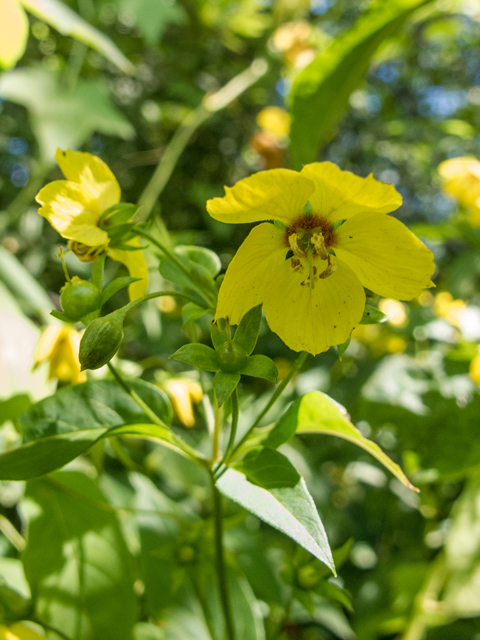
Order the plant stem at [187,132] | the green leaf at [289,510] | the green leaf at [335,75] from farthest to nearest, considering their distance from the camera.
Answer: the plant stem at [187,132] → the green leaf at [335,75] → the green leaf at [289,510]

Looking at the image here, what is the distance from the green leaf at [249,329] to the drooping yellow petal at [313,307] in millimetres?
10

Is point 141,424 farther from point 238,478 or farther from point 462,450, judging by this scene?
point 462,450

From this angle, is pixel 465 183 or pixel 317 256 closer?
pixel 317 256

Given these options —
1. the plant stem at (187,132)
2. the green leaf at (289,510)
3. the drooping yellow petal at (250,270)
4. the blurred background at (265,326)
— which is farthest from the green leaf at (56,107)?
the green leaf at (289,510)

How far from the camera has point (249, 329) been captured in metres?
0.42

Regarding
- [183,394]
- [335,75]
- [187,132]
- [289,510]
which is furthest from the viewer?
[187,132]

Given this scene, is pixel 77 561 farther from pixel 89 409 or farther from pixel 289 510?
pixel 289 510

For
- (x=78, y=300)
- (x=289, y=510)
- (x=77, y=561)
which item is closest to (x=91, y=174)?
(x=78, y=300)

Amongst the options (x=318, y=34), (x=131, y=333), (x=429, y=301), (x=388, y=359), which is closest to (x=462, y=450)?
(x=388, y=359)

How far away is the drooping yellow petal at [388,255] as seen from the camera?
401mm

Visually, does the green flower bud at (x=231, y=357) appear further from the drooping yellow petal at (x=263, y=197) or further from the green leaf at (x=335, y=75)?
the green leaf at (x=335, y=75)

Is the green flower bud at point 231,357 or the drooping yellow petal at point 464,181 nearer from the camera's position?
the green flower bud at point 231,357

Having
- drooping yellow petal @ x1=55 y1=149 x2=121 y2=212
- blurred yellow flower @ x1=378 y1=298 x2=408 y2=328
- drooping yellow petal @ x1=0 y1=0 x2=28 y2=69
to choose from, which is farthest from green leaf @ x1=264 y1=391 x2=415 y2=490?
blurred yellow flower @ x1=378 y1=298 x2=408 y2=328

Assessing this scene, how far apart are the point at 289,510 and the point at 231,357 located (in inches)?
4.7
